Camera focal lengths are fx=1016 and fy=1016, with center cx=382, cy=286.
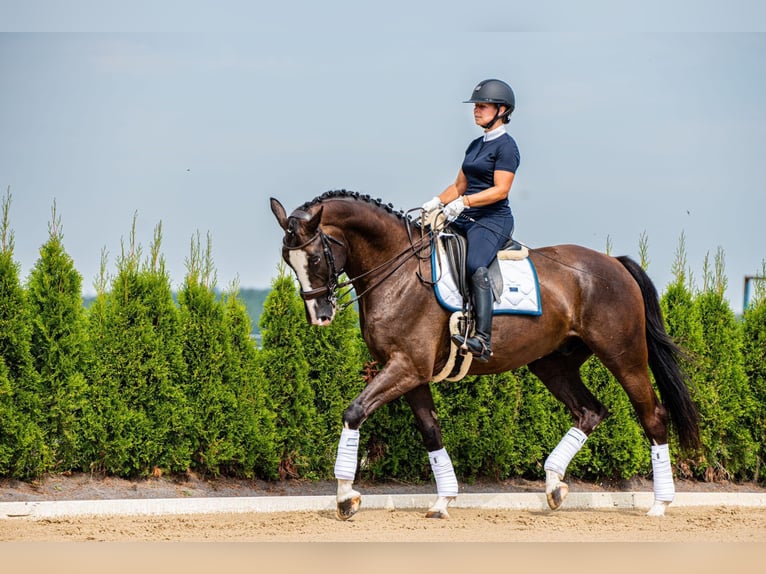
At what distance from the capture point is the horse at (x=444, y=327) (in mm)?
7902

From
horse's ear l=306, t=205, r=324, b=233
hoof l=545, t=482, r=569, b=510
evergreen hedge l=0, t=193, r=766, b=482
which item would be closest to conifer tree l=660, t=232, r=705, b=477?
evergreen hedge l=0, t=193, r=766, b=482

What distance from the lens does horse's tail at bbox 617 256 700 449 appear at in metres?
9.23

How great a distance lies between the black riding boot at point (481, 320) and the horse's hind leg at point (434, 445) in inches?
29.0

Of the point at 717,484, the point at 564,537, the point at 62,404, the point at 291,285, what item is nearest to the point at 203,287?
the point at 291,285

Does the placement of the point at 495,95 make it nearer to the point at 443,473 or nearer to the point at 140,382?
the point at 443,473

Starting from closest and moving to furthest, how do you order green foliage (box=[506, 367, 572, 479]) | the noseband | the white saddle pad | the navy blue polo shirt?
the noseband, the white saddle pad, the navy blue polo shirt, green foliage (box=[506, 367, 572, 479])

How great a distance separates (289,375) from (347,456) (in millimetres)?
2232

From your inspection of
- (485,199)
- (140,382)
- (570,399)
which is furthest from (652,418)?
(140,382)

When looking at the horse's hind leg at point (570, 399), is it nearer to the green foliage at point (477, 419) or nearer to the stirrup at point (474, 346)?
the green foliage at point (477, 419)

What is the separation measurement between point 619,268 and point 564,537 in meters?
2.60

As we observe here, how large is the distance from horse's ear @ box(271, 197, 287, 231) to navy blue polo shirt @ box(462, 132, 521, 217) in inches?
63.4

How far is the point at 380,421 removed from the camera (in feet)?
33.2

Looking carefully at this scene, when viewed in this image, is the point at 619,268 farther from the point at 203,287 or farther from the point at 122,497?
the point at 122,497

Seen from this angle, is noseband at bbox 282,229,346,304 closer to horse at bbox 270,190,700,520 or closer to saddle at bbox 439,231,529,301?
horse at bbox 270,190,700,520
